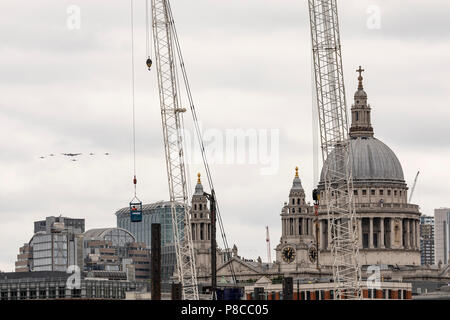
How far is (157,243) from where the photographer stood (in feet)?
357
